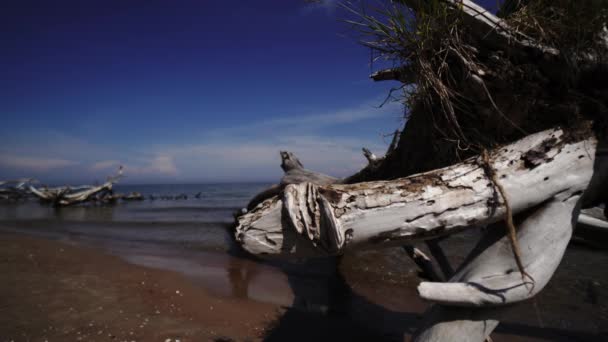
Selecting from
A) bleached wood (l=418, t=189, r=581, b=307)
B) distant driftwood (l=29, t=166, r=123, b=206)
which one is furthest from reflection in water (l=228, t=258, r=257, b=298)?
distant driftwood (l=29, t=166, r=123, b=206)

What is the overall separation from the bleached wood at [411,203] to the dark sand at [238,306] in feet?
8.84

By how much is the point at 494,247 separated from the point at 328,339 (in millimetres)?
2745

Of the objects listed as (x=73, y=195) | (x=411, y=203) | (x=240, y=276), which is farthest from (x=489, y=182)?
(x=73, y=195)

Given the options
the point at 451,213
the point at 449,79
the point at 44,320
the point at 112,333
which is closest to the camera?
the point at 451,213

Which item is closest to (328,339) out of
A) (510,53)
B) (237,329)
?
(237,329)

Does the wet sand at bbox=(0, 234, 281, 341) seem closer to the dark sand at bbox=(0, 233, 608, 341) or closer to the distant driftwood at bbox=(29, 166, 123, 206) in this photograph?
the dark sand at bbox=(0, 233, 608, 341)

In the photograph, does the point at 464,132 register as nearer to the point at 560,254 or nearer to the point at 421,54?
the point at 421,54

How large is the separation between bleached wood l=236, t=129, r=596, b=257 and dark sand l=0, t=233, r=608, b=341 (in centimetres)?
269

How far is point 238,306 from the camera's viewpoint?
4113 mm

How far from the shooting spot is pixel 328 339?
338cm

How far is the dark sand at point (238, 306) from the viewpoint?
3352 millimetres

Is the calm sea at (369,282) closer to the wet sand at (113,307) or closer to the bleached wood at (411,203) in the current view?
the wet sand at (113,307)

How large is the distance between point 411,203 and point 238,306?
3.75 m

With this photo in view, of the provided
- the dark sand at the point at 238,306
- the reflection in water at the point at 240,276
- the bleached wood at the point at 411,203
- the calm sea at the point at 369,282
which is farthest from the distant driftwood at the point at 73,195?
the bleached wood at the point at 411,203
